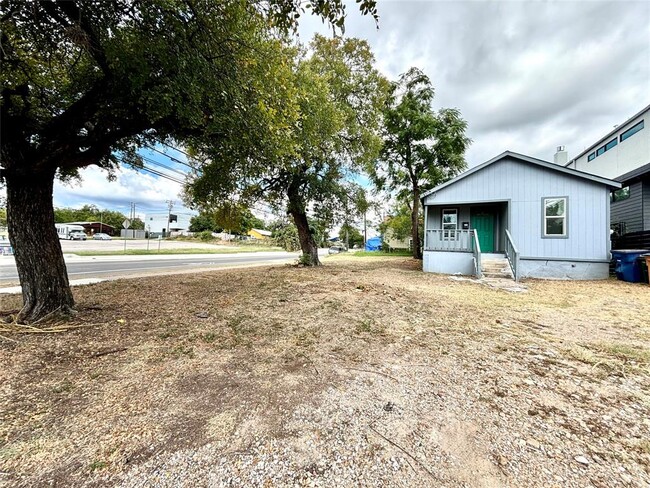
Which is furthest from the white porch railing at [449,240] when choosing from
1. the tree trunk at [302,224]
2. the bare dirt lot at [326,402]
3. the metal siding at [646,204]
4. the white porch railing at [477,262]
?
the bare dirt lot at [326,402]

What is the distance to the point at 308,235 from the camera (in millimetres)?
12945

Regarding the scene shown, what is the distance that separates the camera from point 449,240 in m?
11.4

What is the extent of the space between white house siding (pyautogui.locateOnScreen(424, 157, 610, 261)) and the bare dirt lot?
639 centimetres

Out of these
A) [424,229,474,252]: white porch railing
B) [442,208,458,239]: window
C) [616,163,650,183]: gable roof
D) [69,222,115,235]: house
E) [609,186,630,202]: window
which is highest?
[69,222,115,235]: house

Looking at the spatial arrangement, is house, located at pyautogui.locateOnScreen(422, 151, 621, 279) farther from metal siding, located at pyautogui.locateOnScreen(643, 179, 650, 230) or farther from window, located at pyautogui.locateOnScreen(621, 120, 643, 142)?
window, located at pyautogui.locateOnScreen(621, 120, 643, 142)

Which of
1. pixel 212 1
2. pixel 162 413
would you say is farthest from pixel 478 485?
pixel 212 1

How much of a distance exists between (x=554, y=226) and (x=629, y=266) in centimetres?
224

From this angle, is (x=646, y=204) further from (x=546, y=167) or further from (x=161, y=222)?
(x=161, y=222)

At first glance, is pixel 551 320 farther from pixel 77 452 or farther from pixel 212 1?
pixel 212 1

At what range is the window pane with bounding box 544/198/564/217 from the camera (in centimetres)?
982

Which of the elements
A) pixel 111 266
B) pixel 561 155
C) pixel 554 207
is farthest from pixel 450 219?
pixel 111 266

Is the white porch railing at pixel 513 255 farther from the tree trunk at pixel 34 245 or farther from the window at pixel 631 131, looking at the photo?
the tree trunk at pixel 34 245

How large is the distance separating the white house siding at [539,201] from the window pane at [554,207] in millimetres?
168

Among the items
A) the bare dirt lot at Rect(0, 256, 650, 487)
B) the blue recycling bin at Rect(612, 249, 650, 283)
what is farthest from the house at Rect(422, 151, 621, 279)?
the bare dirt lot at Rect(0, 256, 650, 487)
